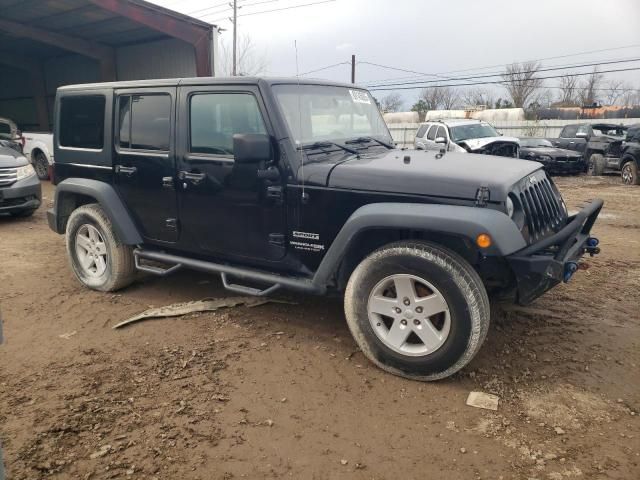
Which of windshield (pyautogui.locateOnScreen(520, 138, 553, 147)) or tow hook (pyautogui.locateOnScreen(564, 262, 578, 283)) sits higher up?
windshield (pyautogui.locateOnScreen(520, 138, 553, 147))

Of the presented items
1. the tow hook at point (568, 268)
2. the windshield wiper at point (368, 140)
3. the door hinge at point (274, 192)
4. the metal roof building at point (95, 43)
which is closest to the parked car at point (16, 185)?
the metal roof building at point (95, 43)

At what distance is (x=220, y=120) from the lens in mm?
4062

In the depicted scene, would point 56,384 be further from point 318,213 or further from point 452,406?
point 452,406

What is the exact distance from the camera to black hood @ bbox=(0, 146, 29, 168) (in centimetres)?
851

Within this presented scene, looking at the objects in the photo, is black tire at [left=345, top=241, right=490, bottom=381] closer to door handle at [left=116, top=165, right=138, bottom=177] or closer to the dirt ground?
the dirt ground

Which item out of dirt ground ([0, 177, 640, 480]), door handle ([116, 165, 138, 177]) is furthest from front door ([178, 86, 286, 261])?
dirt ground ([0, 177, 640, 480])

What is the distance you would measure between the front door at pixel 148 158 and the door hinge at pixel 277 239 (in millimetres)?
1019

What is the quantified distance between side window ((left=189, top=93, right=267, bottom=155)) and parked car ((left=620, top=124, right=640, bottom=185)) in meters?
12.7

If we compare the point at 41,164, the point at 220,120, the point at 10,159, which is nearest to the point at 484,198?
the point at 220,120

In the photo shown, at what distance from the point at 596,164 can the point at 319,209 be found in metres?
15.5

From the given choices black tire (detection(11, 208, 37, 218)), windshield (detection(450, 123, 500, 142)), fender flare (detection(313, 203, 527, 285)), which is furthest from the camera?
windshield (detection(450, 123, 500, 142))

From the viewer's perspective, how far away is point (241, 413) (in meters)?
3.05

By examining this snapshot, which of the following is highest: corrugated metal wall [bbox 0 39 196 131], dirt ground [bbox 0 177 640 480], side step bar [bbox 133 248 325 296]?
corrugated metal wall [bbox 0 39 196 131]

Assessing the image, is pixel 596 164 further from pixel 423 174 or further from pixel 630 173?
pixel 423 174
